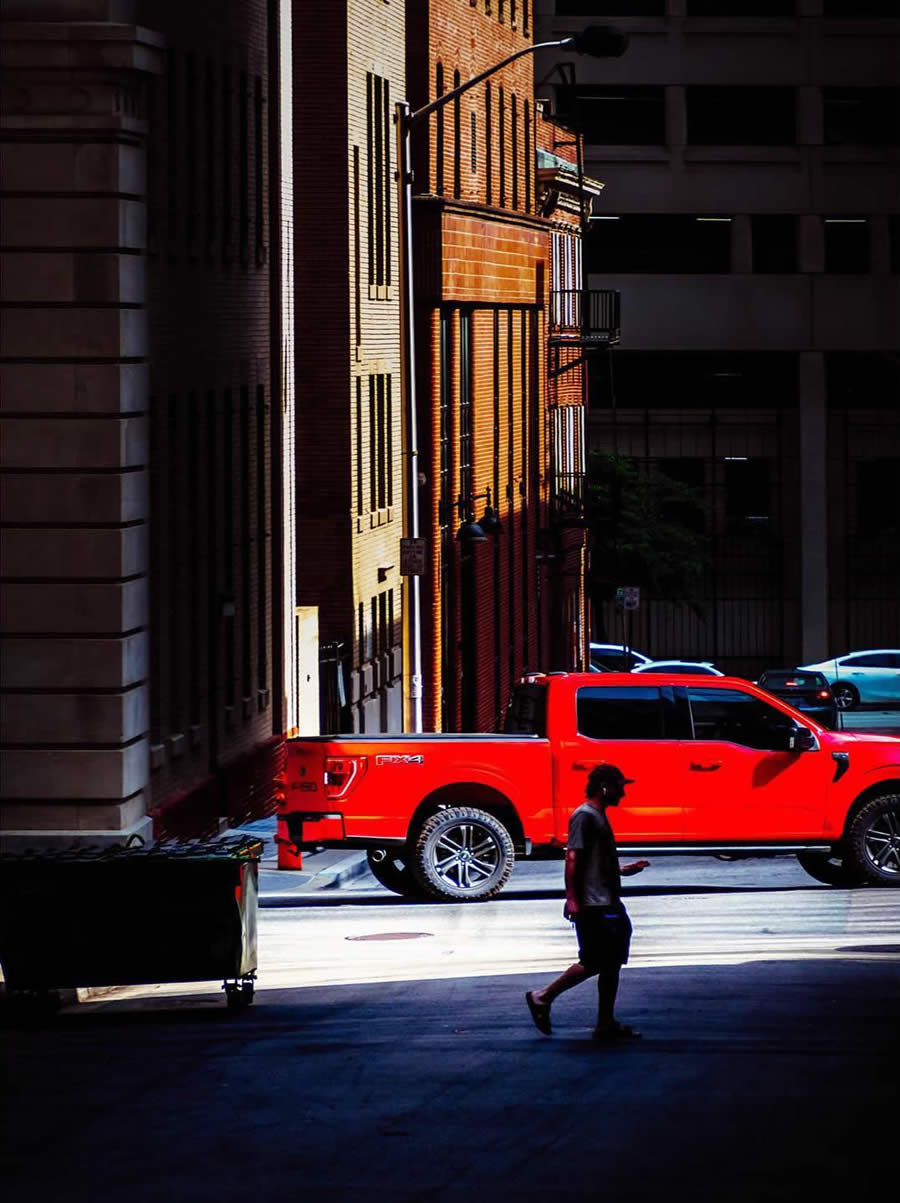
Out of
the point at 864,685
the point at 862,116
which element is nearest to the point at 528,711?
the point at 864,685

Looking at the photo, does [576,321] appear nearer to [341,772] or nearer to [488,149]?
[488,149]

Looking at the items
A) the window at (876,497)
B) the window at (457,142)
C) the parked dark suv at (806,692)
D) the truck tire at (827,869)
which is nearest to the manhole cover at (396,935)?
the truck tire at (827,869)

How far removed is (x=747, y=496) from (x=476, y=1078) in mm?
63913

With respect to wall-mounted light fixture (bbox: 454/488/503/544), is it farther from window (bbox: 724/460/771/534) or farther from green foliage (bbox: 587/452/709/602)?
window (bbox: 724/460/771/534)

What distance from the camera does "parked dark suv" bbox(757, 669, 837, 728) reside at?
52156 millimetres

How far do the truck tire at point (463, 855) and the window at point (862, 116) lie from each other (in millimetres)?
57657

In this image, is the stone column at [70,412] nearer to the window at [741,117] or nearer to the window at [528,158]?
the window at [528,158]

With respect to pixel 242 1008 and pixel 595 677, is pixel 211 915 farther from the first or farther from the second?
pixel 595 677

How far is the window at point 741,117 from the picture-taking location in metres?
78.8

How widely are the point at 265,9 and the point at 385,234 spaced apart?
32.3ft

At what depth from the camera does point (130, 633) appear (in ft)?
76.0

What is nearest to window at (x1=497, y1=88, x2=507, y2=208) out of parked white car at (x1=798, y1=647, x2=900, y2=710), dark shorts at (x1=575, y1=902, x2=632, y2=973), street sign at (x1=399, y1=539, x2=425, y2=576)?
parked white car at (x1=798, y1=647, x2=900, y2=710)

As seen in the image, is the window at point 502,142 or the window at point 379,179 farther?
the window at point 502,142

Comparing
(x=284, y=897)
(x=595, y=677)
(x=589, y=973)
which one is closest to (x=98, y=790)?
(x=284, y=897)
